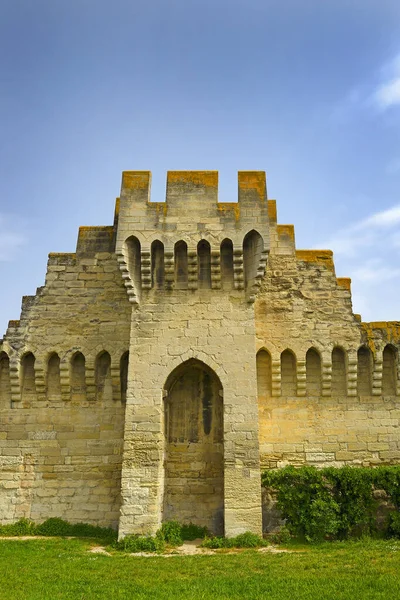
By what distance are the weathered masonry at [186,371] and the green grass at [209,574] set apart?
166cm

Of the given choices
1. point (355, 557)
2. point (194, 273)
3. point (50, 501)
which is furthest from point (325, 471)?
point (50, 501)

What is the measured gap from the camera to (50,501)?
42.8 ft

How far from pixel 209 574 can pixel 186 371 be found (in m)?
5.25

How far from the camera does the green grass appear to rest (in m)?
7.41

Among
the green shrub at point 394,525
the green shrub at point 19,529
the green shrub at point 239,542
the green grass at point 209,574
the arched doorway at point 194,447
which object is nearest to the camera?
the green grass at point 209,574

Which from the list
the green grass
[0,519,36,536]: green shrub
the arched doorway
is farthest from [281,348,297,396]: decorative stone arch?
[0,519,36,536]: green shrub

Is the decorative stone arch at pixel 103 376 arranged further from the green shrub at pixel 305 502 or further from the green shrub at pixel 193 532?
the green shrub at pixel 305 502

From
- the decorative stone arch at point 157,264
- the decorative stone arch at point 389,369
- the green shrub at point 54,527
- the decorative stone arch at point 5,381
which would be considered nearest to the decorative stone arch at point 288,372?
the decorative stone arch at point 389,369

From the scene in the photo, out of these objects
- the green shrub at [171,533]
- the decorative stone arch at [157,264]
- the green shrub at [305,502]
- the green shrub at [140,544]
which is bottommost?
the green shrub at [140,544]

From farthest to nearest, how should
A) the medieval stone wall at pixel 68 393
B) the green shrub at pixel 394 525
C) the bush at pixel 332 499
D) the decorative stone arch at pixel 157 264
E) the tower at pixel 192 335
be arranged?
1. the medieval stone wall at pixel 68 393
2. the decorative stone arch at pixel 157 264
3. the tower at pixel 192 335
4. the green shrub at pixel 394 525
5. the bush at pixel 332 499

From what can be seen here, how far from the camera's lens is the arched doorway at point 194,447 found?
489 inches

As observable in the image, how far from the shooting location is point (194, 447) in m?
12.9

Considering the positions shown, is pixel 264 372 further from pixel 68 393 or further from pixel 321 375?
pixel 68 393

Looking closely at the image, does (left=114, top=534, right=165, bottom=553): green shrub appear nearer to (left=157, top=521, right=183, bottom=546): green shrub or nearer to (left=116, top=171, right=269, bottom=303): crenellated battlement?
(left=157, top=521, right=183, bottom=546): green shrub
